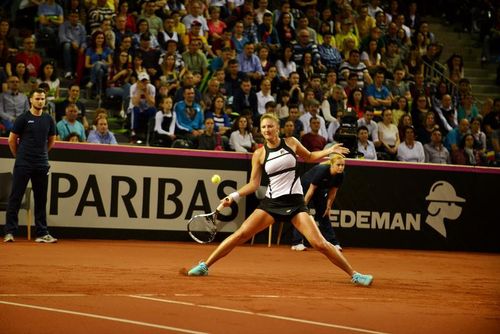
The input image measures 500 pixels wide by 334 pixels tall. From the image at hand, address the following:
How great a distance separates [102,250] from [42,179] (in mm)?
1495

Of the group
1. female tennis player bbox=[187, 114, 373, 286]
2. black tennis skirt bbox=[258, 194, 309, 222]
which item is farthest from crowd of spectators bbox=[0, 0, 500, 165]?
black tennis skirt bbox=[258, 194, 309, 222]

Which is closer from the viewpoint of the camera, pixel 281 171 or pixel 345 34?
pixel 281 171

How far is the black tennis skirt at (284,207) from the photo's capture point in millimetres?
10352

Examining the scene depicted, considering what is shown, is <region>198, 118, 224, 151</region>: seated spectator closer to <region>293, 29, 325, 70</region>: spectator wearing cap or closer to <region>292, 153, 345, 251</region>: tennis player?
<region>292, 153, 345, 251</region>: tennis player

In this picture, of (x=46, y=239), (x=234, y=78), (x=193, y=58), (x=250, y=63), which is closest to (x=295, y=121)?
(x=234, y=78)

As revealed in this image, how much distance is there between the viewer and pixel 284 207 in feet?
34.1

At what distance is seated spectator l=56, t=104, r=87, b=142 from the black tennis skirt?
6.97 metres

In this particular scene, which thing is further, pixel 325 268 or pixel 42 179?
pixel 42 179

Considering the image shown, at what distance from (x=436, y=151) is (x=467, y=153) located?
983mm

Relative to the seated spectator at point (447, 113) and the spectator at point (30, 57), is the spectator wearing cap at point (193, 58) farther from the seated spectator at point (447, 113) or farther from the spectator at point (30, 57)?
the seated spectator at point (447, 113)

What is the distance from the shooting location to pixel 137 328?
7195mm

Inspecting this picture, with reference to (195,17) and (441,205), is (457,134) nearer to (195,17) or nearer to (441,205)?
(441,205)

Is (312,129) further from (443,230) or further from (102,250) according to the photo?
(102,250)

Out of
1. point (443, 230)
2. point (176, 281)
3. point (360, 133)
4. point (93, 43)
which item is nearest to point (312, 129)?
point (360, 133)
